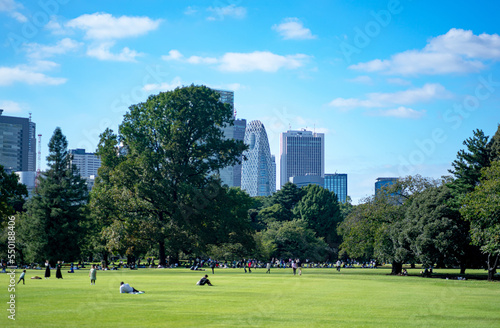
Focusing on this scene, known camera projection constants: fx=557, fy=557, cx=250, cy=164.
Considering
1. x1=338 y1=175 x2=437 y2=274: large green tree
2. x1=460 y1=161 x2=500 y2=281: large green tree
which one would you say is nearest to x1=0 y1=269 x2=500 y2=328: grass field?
x1=460 y1=161 x2=500 y2=281: large green tree

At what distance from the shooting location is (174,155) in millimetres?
65125

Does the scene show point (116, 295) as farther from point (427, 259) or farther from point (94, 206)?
point (94, 206)

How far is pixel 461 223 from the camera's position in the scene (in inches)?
2126

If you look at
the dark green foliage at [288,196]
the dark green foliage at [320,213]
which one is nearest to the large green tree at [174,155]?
the dark green foliage at [320,213]

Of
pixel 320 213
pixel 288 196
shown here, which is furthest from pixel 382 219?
pixel 288 196

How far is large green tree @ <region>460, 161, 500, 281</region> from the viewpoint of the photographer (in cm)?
4466

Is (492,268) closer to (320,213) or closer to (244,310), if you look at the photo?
(244,310)

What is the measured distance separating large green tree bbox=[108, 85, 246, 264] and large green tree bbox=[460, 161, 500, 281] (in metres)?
29.0

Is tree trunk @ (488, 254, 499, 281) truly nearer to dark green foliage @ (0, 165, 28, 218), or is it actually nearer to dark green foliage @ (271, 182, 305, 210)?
dark green foliage @ (0, 165, 28, 218)

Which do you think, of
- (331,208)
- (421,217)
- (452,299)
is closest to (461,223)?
(421,217)

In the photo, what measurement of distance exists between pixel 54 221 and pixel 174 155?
2027 cm

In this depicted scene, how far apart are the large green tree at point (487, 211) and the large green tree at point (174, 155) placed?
29.0m

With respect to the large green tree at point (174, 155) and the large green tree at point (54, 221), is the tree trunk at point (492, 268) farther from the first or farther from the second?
the large green tree at point (54, 221)

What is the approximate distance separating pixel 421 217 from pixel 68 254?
4493 centimetres
